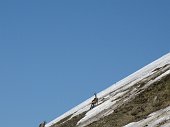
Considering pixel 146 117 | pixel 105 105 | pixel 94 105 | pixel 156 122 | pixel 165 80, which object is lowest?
pixel 156 122

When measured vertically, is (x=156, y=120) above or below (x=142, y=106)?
below

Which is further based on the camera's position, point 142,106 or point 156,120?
point 142,106

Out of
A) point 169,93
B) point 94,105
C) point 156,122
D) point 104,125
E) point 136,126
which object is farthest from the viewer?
point 94,105

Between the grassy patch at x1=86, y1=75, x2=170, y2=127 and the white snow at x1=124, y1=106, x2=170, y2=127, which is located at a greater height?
the grassy patch at x1=86, y1=75, x2=170, y2=127

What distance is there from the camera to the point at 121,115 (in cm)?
4122

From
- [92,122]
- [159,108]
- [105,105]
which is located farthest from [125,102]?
[159,108]

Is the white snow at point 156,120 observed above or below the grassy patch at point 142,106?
below

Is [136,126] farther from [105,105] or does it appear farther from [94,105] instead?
[94,105]

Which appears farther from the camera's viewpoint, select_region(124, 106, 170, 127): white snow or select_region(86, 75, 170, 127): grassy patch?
select_region(86, 75, 170, 127): grassy patch

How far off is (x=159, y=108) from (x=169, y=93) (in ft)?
12.2

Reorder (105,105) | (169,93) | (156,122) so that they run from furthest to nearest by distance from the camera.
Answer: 1. (105,105)
2. (169,93)
3. (156,122)

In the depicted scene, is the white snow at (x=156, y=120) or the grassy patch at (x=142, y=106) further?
the grassy patch at (x=142, y=106)

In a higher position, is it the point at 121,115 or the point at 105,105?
the point at 105,105

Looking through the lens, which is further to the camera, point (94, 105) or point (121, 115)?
point (94, 105)
